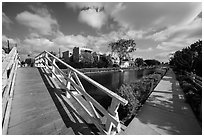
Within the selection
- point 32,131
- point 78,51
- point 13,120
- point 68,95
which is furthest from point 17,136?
point 78,51

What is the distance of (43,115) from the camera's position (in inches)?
91.4

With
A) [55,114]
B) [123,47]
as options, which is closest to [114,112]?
[55,114]

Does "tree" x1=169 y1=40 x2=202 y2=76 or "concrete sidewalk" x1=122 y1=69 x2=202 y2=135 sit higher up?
"tree" x1=169 y1=40 x2=202 y2=76

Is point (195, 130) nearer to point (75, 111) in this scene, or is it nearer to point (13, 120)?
point (75, 111)

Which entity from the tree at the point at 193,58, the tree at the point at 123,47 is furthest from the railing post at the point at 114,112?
the tree at the point at 123,47

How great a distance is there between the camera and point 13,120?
2.10 m

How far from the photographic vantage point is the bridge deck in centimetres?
197

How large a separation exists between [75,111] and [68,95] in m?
0.80

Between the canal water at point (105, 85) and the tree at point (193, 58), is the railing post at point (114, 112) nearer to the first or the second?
the canal water at point (105, 85)

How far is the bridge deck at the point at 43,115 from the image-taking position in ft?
6.47

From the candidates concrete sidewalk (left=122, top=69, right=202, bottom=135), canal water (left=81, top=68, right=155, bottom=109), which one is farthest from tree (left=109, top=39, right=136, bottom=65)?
concrete sidewalk (left=122, top=69, right=202, bottom=135)

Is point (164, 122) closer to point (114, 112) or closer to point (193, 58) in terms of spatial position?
A: point (114, 112)

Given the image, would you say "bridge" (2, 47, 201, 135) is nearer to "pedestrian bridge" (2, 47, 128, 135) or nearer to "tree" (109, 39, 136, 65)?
"pedestrian bridge" (2, 47, 128, 135)

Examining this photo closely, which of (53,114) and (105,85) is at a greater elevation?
(53,114)
